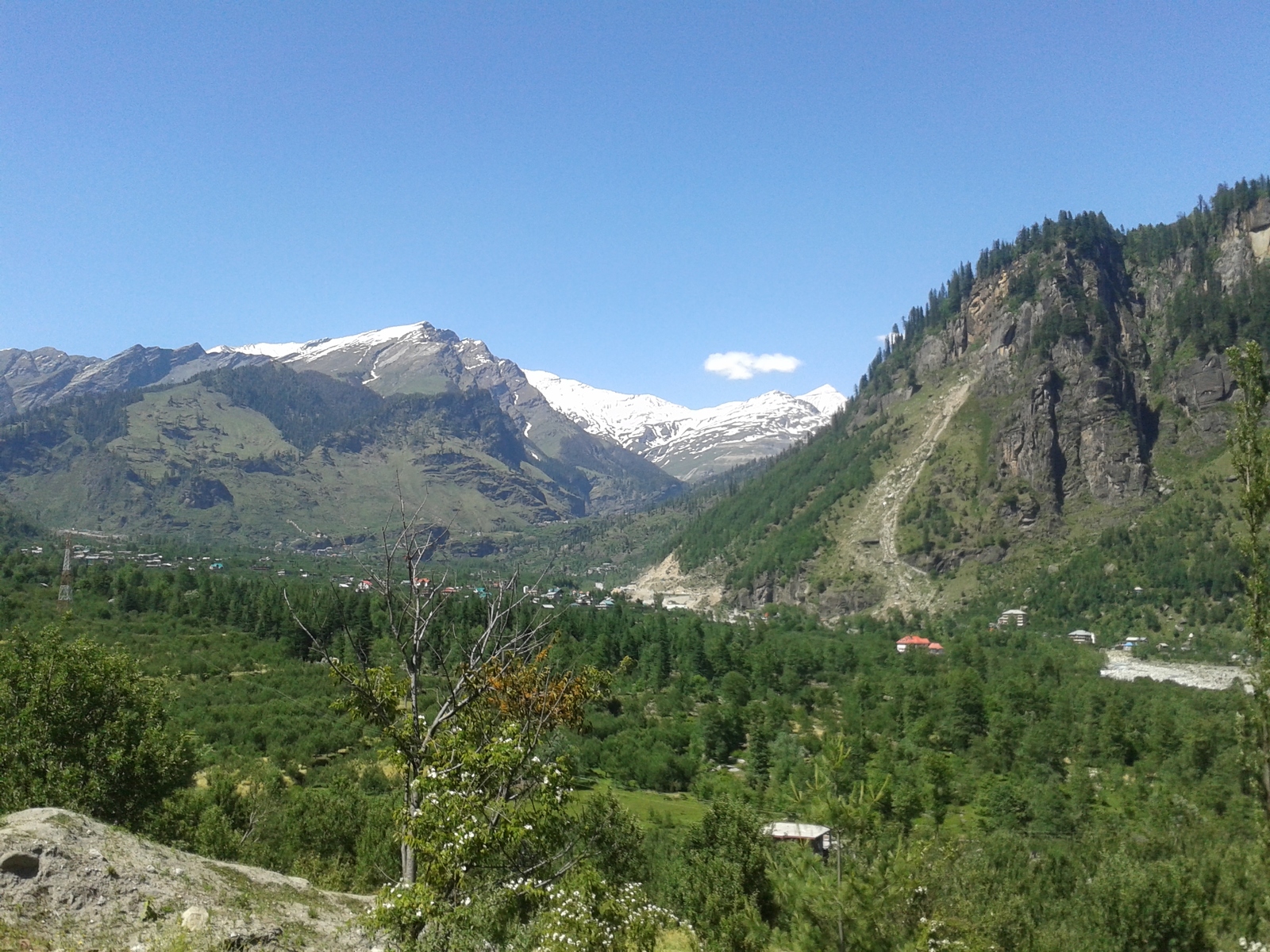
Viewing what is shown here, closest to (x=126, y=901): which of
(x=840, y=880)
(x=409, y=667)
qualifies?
(x=409, y=667)

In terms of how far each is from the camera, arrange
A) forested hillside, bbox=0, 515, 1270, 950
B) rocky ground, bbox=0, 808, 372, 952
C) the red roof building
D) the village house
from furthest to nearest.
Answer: the red roof building < the village house < forested hillside, bbox=0, 515, 1270, 950 < rocky ground, bbox=0, 808, 372, 952

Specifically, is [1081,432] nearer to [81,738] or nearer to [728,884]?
[728,884]

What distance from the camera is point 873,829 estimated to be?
1608 cm

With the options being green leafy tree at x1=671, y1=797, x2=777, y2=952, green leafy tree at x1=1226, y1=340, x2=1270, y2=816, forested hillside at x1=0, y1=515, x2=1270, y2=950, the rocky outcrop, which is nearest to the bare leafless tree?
forested hillside at x1=0, y1=515, x2=1270, y2=950

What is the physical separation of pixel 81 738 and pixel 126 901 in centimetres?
1377

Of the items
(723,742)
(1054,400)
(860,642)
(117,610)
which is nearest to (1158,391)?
(1054,400)

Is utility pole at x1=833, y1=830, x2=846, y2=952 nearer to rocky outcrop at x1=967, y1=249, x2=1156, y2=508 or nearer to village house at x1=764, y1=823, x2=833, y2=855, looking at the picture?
village house at x1=764, y1=823, x2=833, y2=855

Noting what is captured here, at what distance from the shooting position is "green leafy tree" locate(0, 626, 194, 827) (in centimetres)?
2381

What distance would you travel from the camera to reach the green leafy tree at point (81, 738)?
78.1 feet

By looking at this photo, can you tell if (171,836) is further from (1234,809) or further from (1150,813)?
(1234,809)

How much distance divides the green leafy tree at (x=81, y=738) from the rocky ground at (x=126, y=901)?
976 centimetres

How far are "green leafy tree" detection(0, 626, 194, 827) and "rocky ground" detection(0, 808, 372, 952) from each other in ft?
32.0

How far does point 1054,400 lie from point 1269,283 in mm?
58294

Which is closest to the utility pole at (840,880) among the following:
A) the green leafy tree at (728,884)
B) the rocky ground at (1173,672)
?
the green leafy tree at (728,884)
